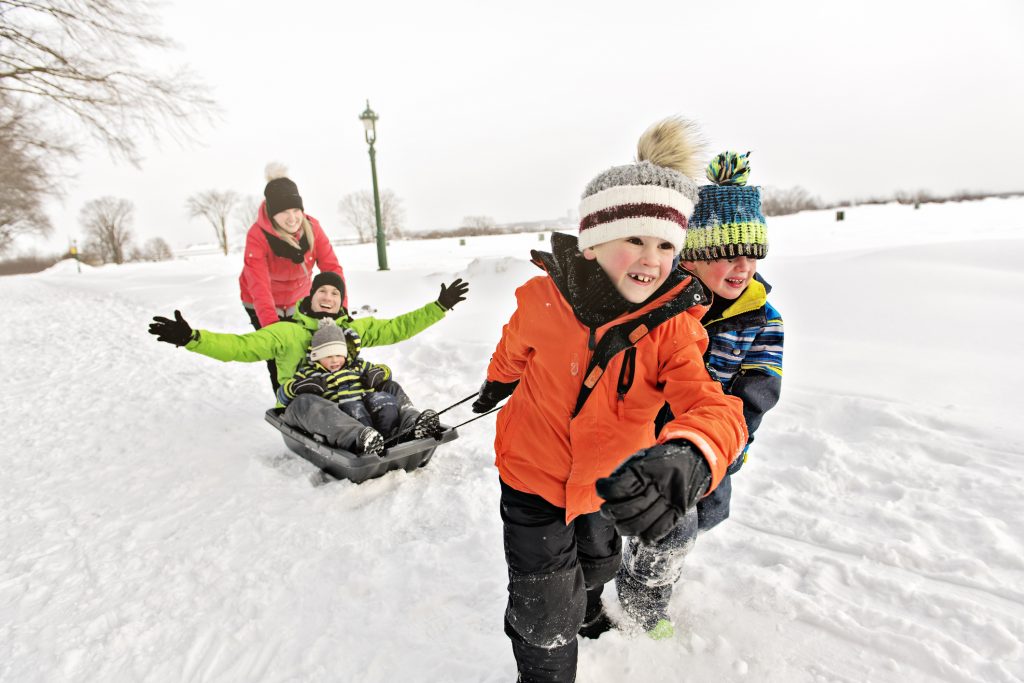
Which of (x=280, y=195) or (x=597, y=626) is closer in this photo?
(x=597, y=626)

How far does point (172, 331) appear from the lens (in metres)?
2.71

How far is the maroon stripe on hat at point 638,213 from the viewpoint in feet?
5.09

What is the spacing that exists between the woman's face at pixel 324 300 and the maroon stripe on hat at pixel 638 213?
2.80 metres

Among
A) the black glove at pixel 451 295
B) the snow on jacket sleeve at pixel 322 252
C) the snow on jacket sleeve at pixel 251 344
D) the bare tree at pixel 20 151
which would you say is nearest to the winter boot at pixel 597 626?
the black glove at pixel 451 295

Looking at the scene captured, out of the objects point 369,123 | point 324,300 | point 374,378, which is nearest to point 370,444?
point 374,378

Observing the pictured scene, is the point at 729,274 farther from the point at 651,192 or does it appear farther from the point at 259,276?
the point at 259,276

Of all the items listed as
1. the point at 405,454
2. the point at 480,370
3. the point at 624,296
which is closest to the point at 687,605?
the point at 624,296

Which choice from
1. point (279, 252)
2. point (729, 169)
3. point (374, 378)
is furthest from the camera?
point (279, 252)

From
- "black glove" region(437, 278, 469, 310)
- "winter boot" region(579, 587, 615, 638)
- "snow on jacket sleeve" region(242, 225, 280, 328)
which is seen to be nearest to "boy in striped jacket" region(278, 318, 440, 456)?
"snow on jacket sleeve" region(242, 225, 280, 328)

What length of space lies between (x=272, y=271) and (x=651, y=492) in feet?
13.4

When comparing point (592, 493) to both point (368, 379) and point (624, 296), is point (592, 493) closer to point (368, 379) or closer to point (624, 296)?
point (624, 296)

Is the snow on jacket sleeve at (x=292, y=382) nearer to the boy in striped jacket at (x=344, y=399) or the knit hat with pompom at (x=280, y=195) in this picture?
the boy in striped jacket at (x=344, y=399)

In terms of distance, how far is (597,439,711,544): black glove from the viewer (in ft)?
3.79

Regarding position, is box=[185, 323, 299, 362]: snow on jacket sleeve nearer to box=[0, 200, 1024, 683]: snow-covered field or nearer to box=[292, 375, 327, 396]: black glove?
box=[292, 375, 327, 396]: black glove
